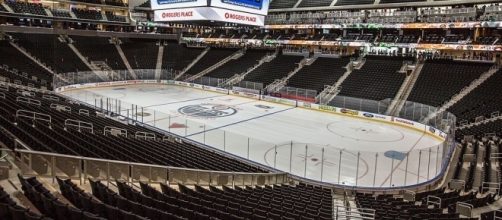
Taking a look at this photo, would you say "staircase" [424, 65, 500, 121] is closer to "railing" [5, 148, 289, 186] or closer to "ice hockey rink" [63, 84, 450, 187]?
"ice hockey rink" [63, 84, 450, 187]

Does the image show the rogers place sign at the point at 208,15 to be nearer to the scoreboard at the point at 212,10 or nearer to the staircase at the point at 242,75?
the scoreboard at the point at 212,10

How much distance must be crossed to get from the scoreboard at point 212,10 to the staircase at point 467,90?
41.9 feet

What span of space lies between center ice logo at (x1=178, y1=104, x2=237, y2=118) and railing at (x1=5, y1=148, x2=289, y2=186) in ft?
53.6

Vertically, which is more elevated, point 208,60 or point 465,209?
point 208,60

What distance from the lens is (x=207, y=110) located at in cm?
2816

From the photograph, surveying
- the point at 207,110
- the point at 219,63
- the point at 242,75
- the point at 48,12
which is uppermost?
the point at 48,12

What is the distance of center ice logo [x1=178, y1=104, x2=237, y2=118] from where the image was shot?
1036 inches

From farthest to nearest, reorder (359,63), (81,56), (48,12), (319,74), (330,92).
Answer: (48,12) → (81,56) → (359,63) → (319,74) → (330,92)

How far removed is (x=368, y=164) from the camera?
49.7ft

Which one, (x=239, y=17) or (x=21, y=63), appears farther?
(x=21, y=63)

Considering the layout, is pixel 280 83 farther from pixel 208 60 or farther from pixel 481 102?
pixel 481 102

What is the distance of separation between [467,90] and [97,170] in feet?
91.5

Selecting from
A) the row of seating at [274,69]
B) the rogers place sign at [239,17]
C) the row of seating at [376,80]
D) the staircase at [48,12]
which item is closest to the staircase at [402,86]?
the row of seating at [376,80]

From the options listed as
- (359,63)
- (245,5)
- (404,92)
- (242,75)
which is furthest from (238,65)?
(245,5)
